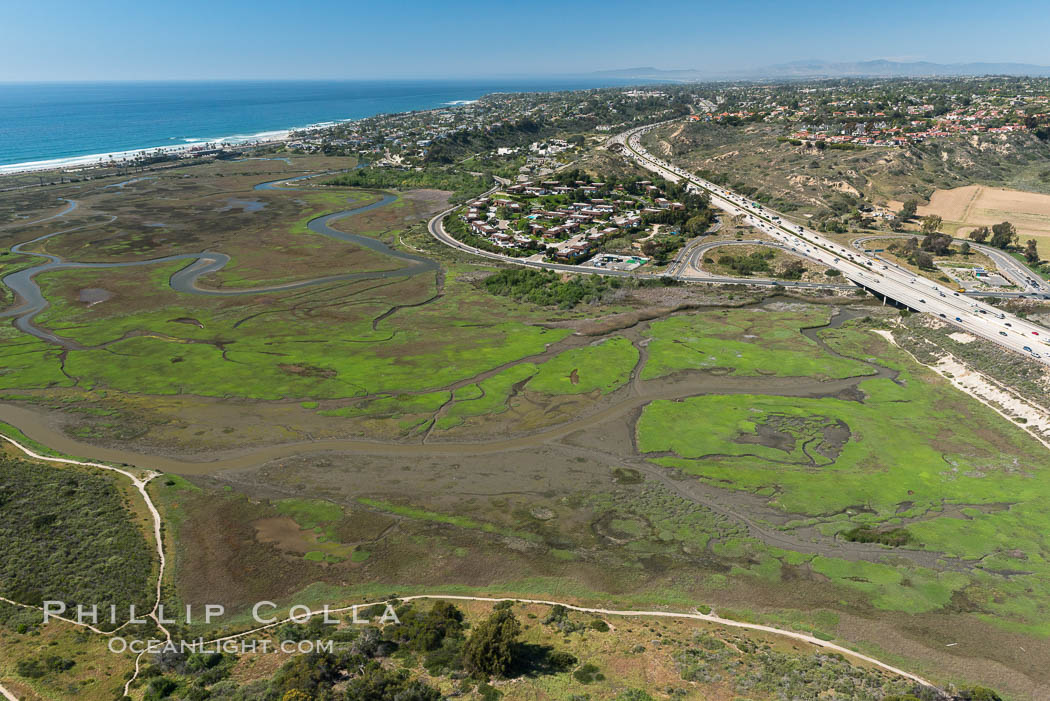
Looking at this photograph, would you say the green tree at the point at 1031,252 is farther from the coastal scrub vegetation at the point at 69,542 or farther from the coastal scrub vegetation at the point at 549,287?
the coastal scrub vegetation at the point at 69,542

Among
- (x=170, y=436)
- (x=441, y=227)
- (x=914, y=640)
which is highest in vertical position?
(x=441, y=227)

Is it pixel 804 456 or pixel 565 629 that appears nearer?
pixel 565 629

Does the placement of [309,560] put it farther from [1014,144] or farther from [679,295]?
[1014,144]

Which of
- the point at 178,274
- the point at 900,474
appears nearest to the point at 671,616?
the point at 900,474

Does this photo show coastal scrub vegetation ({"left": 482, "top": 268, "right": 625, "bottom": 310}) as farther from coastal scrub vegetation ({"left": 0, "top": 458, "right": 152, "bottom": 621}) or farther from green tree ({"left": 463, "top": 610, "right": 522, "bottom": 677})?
green tree ({"left": 463, "top": 610, "right": 522, "bottom": 677})

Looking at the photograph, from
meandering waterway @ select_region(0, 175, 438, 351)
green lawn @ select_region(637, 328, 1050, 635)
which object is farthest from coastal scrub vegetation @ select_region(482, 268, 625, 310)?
green lawn @ select_region(637, 328, 1050, 635)

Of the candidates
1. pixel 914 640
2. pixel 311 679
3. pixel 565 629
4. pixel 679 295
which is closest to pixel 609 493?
pixel 565 629

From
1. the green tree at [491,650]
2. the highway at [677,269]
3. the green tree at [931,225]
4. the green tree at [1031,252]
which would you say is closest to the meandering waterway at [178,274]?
the highway at [677,269]
